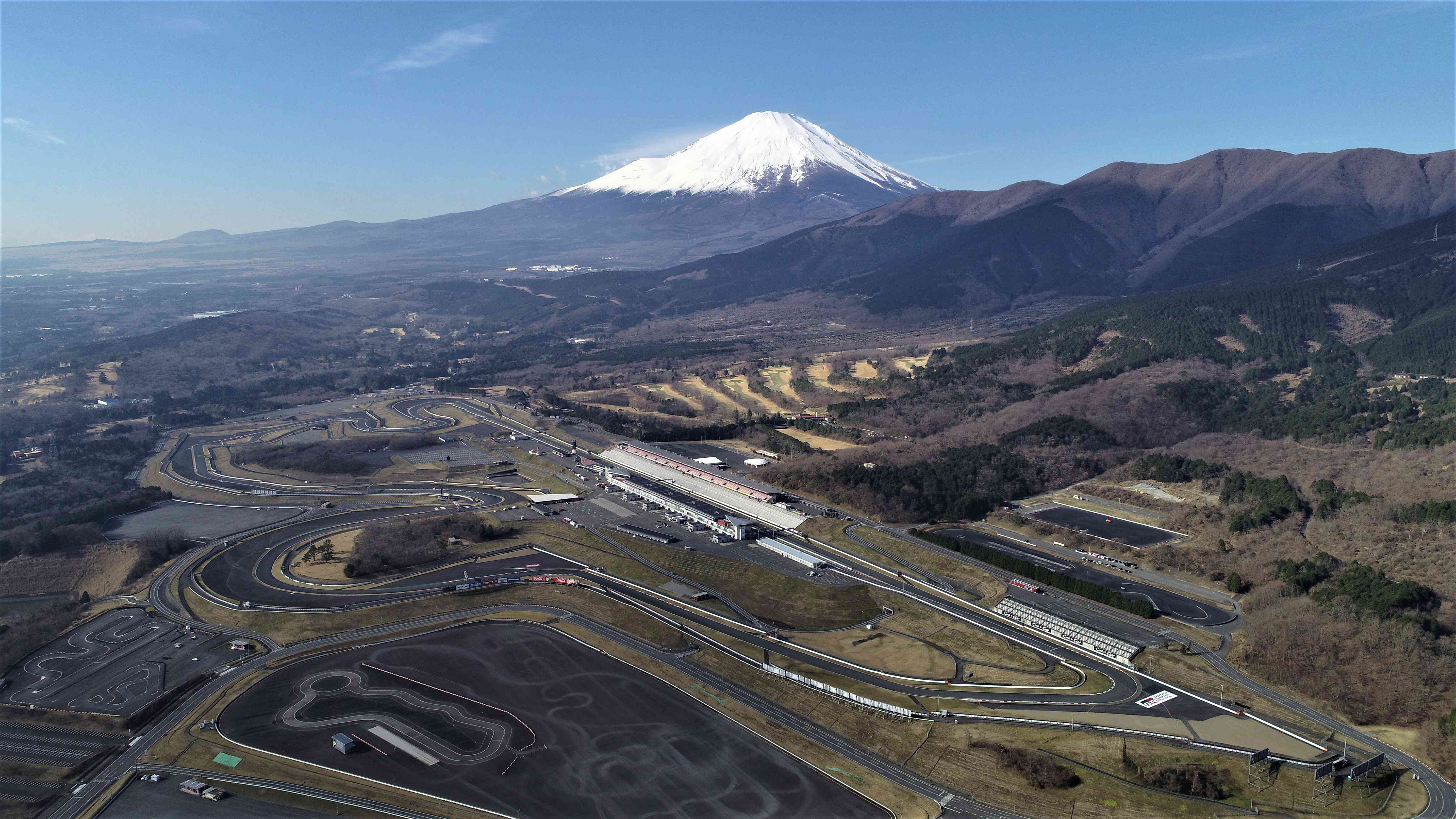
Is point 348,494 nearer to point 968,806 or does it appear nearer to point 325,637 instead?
point 325,637

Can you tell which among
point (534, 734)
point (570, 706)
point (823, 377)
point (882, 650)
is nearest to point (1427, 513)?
point (882, 650)

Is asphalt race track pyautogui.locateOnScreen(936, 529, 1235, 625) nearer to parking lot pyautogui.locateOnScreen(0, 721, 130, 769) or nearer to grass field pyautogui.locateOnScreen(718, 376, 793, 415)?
grass field pyautogui.locateOnScreen(718, 376, 793, 415)

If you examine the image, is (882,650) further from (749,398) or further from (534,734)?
(749,398)

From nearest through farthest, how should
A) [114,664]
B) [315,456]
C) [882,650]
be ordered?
[882,650]
[114,664]
[315,456]

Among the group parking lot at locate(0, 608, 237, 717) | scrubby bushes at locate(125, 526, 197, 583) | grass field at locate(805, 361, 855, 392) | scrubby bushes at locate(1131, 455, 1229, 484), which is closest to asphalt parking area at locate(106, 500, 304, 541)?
scrubby bushes at locate(125, 526, 197, 583)

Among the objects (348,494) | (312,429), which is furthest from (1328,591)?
(312,429)

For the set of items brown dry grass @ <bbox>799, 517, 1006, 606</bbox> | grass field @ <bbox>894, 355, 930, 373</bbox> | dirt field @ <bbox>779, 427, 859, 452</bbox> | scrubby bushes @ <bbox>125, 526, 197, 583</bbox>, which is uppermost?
grass field @ <bbox>894, 355, 930, 373</bbox>
